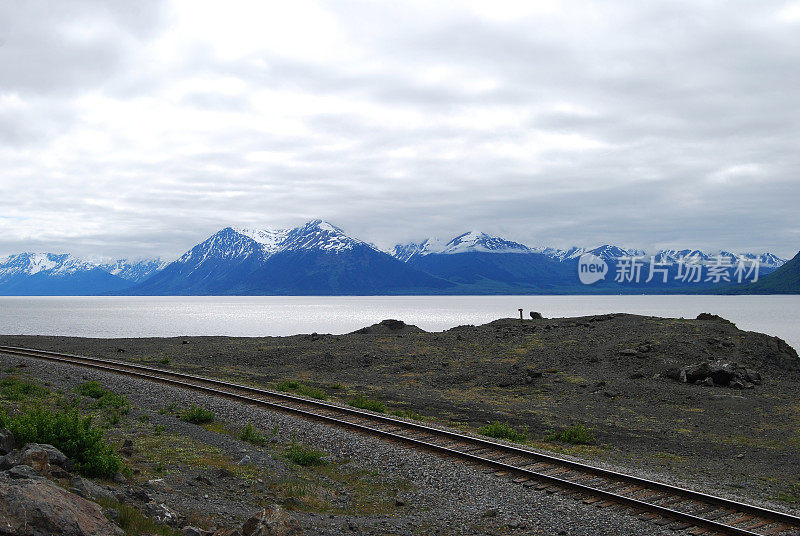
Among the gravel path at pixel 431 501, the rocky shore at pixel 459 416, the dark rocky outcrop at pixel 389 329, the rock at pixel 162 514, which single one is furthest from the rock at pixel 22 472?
the dark rocky outcrop at pixel 389 329

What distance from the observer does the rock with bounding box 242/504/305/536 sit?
882cm

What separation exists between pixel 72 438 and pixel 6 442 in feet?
3.62

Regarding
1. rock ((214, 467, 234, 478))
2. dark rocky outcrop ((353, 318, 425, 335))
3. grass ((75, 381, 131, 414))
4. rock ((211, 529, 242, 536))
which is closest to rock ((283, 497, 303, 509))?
rock ((214, 467, 234, 478))

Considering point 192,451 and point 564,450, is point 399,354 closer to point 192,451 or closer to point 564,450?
point 564,450

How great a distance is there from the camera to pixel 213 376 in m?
32.6

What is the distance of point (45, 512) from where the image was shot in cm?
722

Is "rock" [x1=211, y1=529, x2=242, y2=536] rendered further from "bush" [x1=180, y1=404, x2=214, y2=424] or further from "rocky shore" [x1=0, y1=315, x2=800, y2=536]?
"bush" [x1=180, y1=404, x2=214, y2=424]

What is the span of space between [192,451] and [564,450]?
11.2 meters

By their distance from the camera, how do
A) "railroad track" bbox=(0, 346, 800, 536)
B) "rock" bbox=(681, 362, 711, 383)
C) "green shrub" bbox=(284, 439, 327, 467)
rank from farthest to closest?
"rock" bbox=(681, 362, 711, 383)
"green shrub" bbox=(284, 439, 327, 467)
"railroad track" bbox=(0, 346, 800, 536)

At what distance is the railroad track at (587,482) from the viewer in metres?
11.2

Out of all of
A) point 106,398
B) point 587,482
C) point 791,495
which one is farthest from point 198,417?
point 791,495

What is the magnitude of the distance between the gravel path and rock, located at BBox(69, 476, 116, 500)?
141 centimetres

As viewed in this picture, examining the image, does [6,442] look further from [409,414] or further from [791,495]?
[791,495]

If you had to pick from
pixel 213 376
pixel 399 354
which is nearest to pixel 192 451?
pixel 213 376
